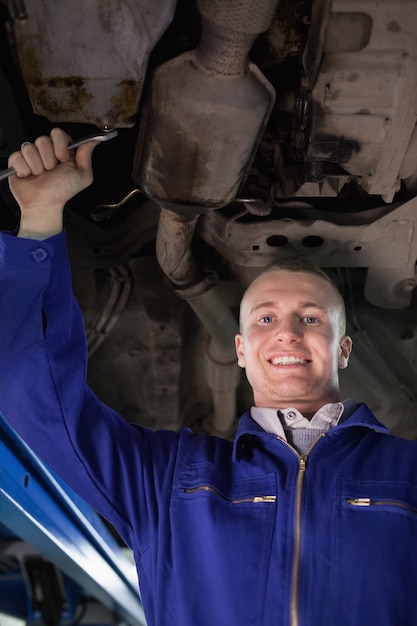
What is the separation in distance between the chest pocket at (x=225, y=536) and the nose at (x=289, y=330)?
0.31 m

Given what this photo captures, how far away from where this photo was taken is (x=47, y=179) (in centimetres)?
117

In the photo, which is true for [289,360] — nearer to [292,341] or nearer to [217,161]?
[292,341]

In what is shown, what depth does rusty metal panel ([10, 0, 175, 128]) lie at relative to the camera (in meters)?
0.97

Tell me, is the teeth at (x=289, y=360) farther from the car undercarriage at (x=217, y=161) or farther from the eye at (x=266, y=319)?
the car undercarriage at (x=217, y=161)

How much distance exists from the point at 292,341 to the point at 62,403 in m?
0.49

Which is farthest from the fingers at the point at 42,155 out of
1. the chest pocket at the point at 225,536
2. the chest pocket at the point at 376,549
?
the chest pocket at the point at 376,549

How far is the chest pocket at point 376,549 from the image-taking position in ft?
3.49

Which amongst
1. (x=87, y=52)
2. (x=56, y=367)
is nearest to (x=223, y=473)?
(x=56, y=367)

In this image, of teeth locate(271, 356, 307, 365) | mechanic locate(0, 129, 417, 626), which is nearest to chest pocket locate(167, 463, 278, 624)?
mechanic locate(0, 129, 417, 626)

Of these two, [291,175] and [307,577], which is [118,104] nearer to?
[291,175]

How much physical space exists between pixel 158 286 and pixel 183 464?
2.15 feet

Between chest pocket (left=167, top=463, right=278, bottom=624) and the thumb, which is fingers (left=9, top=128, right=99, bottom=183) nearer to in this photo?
the thumb

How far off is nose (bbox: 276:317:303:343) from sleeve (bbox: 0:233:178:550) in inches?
13.3

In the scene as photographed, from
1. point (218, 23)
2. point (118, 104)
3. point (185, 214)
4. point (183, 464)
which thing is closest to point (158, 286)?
point (185, 214)
